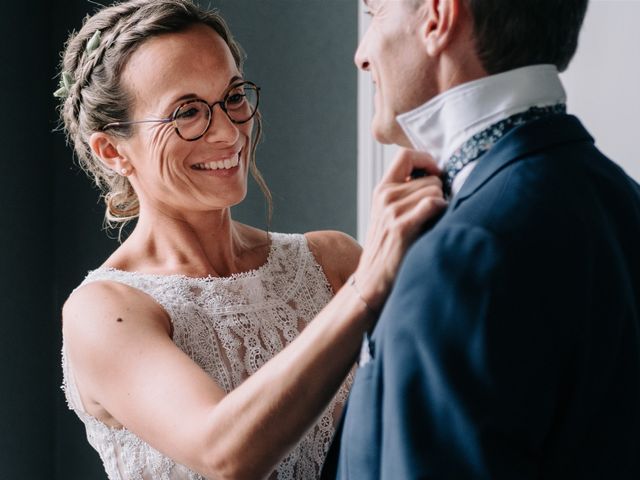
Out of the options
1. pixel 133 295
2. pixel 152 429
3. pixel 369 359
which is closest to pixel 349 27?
pixel 133 295

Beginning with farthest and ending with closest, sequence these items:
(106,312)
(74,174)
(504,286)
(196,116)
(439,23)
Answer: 1. (74,174)
2. (196,116)
3. (106,312)
4. (439,23)
5. (504,286)

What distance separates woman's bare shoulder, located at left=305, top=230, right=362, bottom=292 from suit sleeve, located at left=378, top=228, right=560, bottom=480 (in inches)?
38.8

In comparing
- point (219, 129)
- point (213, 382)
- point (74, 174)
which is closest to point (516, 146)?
point (213, 382)

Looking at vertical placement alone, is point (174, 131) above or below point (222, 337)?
above

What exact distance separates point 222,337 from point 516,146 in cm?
86

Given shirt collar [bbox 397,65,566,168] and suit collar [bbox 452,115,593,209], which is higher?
shirt collar [bbox 397,65,566,168]

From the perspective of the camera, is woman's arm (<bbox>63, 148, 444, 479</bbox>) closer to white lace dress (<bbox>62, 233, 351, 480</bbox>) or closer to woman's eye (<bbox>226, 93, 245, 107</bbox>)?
white lace dress (<bbox>62, 233, 351, 480</bbox>)

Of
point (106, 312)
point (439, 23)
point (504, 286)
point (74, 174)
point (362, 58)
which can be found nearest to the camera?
point (504, 286)

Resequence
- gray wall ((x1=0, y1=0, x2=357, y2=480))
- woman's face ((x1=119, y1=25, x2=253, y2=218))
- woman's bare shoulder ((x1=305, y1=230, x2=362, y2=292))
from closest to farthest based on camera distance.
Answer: woman's face ((x1=119, y1=25, x2=253, y2=218)), woman's bare shoulder ((x1=305, y1=230, x2=362, y2=292)), gray wall ((x1=0, y1=0, x2=357, y2=480))

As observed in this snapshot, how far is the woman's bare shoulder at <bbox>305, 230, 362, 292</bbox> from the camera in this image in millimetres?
1859

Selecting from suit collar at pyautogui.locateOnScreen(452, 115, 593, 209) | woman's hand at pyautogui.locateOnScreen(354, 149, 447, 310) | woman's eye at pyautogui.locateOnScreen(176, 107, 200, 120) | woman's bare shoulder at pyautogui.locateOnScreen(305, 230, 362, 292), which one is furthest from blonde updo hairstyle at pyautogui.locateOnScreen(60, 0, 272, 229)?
suit collar at pyautogui.locateOnScreen(452, 115, 593, 209)

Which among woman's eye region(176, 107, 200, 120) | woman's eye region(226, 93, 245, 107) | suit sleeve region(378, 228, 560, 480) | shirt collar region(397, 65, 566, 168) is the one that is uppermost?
shirt collar region(397, 65, 566, 168)

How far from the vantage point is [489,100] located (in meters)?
0.95

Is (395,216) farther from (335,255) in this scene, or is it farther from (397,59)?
(335,255)
